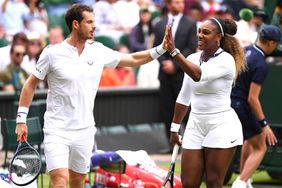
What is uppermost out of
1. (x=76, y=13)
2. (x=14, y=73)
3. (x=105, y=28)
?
(x=76, y=13)

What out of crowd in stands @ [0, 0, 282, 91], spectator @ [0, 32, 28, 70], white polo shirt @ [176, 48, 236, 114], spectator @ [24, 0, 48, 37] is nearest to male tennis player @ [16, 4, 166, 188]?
white polo shirt @ [176, 48, 236, 114]

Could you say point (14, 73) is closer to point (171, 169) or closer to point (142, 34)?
point (142, 34)

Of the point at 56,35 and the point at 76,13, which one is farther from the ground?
the point at 76,13

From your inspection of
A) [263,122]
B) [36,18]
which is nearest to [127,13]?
[36,18]

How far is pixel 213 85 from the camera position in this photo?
26.2 ft

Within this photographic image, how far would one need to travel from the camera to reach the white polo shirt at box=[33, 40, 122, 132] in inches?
313

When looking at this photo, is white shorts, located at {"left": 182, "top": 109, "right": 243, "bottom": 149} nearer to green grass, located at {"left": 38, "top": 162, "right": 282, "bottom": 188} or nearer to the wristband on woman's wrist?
the wristband on woman's wrist

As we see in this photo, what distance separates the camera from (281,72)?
36.7ft

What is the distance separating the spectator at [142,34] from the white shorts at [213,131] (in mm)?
8803

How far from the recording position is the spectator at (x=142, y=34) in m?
17.0

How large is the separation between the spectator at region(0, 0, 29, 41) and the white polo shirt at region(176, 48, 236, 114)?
885 cm

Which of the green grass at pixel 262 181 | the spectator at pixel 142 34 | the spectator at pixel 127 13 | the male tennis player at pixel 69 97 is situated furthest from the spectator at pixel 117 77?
the male tennis player at pixel 69 97

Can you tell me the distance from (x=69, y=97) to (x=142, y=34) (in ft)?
30.5

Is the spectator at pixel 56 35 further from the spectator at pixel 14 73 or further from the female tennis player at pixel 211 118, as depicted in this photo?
the female tennis player at pixel 211 118
